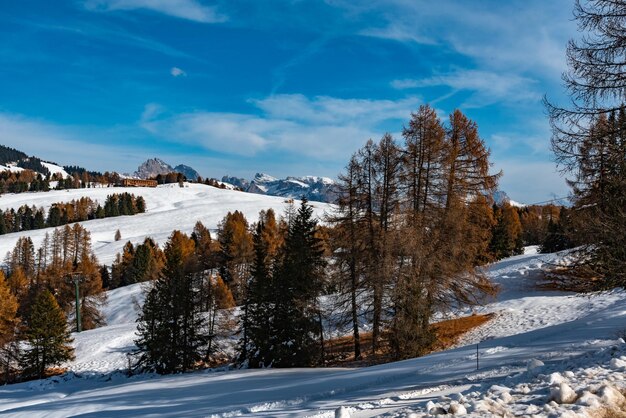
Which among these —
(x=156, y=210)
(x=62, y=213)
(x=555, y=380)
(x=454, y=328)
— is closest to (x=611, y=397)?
(x=555, y=380)

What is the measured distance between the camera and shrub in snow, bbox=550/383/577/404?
19.7ft

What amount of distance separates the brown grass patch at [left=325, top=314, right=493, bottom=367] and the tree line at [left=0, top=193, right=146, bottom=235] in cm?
13731

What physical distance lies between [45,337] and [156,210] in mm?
129586

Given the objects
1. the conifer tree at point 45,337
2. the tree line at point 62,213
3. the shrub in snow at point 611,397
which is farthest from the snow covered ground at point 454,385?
the tree line at point 62,213

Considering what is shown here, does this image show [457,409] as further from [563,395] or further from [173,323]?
[173,323]

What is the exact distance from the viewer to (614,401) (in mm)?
5934

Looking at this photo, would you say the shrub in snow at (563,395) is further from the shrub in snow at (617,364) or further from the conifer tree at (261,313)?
the conifer tree at (261,313)

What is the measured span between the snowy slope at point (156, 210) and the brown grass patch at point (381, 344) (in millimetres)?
86979

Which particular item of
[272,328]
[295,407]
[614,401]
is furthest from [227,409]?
[272,328]

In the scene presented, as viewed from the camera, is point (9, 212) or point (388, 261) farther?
point (9, 212)

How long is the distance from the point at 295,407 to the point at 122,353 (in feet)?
116

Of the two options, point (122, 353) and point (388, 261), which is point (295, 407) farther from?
point (122, 353)

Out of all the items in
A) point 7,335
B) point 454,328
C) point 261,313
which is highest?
point 261,313

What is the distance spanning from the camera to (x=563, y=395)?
602cm
